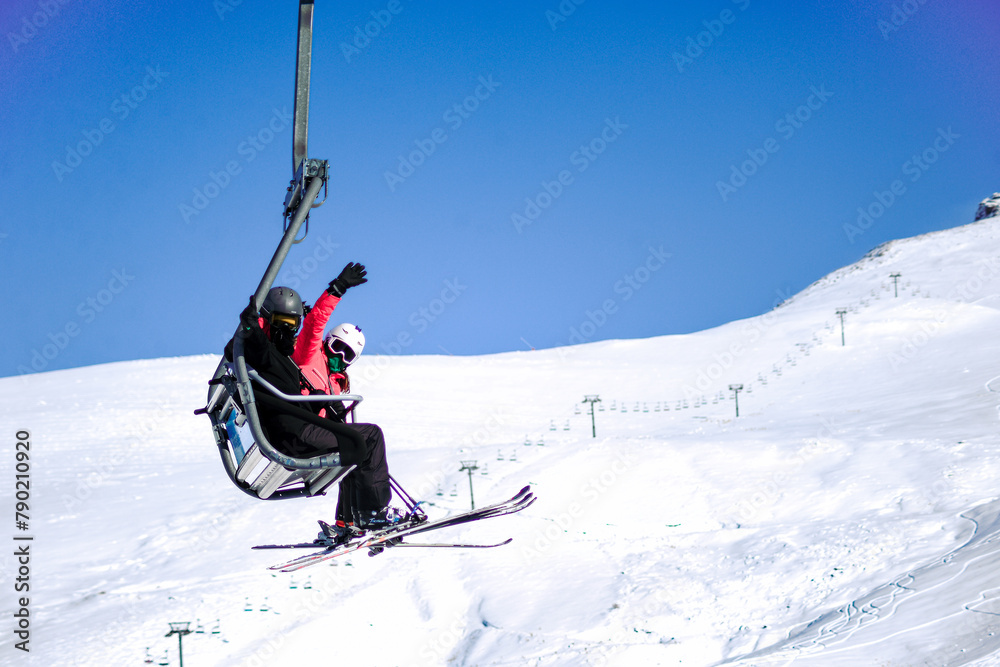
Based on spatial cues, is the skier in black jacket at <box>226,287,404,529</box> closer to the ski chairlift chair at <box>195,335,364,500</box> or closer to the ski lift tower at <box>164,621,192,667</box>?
the ski chairlift chair at <box>195,335,364,500</box>

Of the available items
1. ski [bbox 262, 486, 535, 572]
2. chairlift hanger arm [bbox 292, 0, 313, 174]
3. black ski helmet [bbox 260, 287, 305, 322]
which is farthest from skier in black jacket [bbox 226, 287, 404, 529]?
chairlift hanger arm [bbox 292, 0, 313, 174]

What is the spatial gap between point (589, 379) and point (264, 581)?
3508 centimetres

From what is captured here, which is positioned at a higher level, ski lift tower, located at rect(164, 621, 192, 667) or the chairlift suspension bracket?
the chairlift suspension bracket

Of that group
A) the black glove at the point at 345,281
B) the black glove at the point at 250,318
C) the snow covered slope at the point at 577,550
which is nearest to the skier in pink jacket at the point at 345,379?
the black glove at the point at 345,281

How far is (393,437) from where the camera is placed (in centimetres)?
4122

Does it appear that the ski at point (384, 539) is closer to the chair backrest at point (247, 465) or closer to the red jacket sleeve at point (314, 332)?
the chair backrest at point (247, 465)

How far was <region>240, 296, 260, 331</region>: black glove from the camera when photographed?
565cm

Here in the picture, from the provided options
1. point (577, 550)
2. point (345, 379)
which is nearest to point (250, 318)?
point (345, 379)

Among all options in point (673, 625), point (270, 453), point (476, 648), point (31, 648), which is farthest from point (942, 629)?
point (31, 648)

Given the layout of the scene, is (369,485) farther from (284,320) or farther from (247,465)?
(284,320)

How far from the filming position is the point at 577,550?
25250 mm

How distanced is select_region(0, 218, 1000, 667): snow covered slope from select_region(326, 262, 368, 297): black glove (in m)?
14.2

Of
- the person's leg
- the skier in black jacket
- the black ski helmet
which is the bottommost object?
the person's leg

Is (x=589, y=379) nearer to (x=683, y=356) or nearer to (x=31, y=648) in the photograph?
(x=683, y=356)
